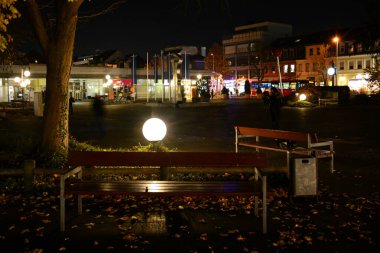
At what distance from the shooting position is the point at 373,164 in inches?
480

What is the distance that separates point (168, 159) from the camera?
25.3ft

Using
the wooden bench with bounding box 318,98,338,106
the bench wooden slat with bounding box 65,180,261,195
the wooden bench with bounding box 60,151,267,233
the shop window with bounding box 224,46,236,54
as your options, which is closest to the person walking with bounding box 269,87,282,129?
the wooden bench with bounding box 60,151,267,233

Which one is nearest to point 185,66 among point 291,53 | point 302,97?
point 302,97

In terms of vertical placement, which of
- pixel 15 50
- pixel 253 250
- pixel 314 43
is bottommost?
pixel 253 250

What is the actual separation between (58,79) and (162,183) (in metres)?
4.57

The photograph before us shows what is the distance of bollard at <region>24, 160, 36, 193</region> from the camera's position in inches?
333

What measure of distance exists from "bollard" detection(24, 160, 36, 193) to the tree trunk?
2.28m

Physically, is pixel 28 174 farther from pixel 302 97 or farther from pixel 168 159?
pixel 302 97

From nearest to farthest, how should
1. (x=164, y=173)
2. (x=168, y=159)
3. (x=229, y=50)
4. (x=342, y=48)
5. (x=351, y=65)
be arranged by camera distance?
1. (x=168, y=159)
2. (x=164, y=173)
3. (x=351, y=65)
4. (x=342, y=48)
5. (x=229, y=50)

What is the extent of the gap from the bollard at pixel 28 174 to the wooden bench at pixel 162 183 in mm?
998

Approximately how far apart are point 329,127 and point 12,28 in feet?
47.6

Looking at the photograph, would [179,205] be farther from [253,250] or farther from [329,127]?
[329,127]

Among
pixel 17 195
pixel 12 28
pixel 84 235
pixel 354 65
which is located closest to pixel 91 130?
pixel 12 28

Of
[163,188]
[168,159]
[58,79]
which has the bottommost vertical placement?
[163,188]
